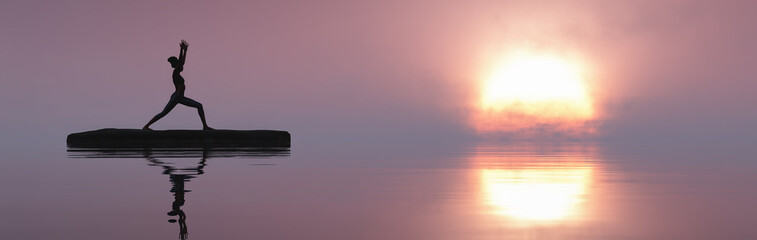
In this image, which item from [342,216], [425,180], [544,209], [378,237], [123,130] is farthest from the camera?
[123,130]

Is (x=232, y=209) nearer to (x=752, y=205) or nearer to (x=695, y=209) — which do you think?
(x=695, y=209)

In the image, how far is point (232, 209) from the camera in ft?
29.2

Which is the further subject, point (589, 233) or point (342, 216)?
point (342, 216)

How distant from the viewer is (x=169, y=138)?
28031mm

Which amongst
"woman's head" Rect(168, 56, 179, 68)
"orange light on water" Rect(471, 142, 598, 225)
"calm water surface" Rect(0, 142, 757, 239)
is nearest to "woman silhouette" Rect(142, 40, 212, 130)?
"woman's head" Rect(168, 56, 179, 68)

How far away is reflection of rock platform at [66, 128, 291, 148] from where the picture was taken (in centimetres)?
2802

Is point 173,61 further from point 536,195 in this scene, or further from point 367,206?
point 367,206

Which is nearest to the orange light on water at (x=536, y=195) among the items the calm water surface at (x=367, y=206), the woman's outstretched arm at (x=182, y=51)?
the calm water surface at (x=367, y=206)

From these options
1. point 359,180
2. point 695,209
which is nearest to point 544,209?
point 695,209

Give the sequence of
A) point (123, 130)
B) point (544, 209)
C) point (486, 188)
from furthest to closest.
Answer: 1. point (123, 130)
2. point (486, 188)
3. point (544, 209)

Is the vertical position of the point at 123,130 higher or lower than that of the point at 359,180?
higher

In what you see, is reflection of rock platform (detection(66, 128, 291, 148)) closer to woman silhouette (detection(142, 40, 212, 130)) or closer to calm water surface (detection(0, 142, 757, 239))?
woman silhouette (detection(142, 40, 212, 130))

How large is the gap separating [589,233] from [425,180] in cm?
733

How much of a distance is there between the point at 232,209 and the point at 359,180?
5666 mm
